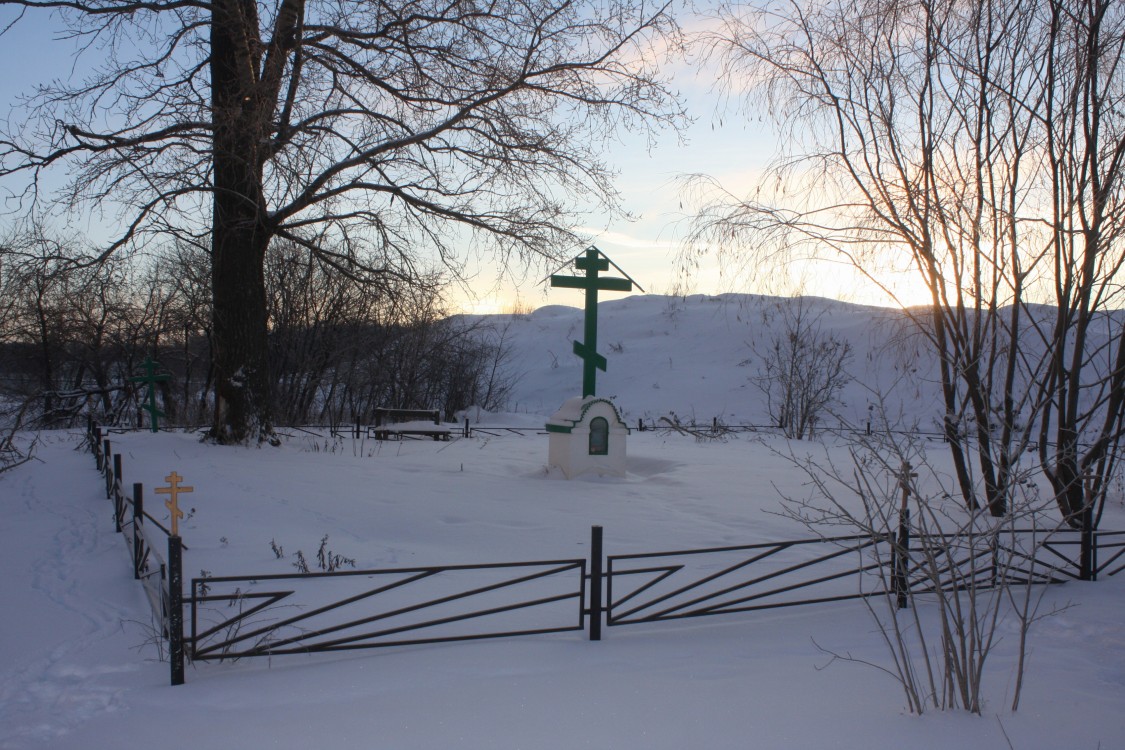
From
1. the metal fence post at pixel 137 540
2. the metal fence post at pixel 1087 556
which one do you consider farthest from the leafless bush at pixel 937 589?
the metal fence post at pixel 137 540

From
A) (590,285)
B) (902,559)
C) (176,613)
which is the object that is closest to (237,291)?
(590,285)

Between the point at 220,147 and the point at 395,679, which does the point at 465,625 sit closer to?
the point at 395,679

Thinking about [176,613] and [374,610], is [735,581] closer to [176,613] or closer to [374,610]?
[374,610]

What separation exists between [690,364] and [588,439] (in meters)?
27.4

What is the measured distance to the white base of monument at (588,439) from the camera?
1378cm

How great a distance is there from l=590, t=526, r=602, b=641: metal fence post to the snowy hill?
74.1 feet

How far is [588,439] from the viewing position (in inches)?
545

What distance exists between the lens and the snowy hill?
33.3m

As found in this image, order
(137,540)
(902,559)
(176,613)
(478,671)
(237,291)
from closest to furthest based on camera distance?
(176,613), (478,671), (902,559), (137,540), (237,291)

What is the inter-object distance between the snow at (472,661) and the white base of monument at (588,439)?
1733 mm

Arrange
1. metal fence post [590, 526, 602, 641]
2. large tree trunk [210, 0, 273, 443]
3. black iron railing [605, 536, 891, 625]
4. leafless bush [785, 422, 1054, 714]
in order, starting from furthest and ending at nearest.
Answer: large tree trunk [210, 0, 273, 443] < black iron railing [605, 536, 891, 625] < metal fence post [590, 526, 602, 641] < leafless bush [785, 422, 1054, 714]

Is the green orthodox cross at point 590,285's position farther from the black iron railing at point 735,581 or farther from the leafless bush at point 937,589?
the black iron railing at point 735,581

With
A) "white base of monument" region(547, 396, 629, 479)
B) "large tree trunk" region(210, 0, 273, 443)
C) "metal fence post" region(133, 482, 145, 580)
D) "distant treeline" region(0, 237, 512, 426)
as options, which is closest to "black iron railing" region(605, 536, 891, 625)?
"metal fence post" region(133, 482, 145, 580)

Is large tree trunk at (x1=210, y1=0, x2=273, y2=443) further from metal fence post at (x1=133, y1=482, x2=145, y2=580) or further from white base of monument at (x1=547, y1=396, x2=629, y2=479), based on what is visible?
metal fence post at (x1=133, y1=482, x2=145, y2=580)
